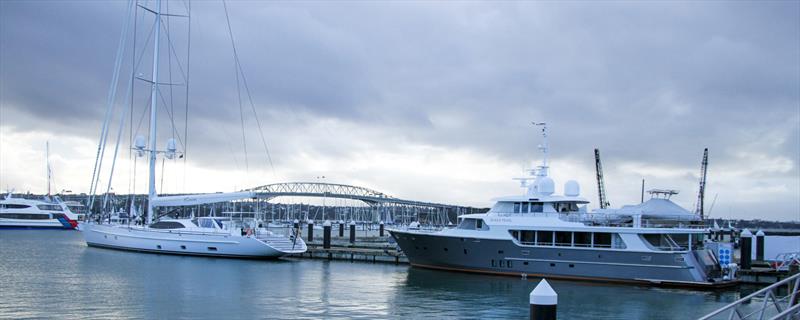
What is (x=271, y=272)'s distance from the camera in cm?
3556

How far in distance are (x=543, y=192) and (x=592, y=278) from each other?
542cm

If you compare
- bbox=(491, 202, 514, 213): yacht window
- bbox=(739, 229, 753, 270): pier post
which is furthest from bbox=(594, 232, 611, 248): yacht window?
bbox=(739, 229, 753, 270): pier post

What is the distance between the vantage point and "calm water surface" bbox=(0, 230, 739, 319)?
75.3 feet

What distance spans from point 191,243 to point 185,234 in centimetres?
71

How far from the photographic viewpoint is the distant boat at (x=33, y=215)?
308ft

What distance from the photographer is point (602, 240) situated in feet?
110

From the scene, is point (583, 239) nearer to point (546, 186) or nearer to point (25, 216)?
point (546, 186)

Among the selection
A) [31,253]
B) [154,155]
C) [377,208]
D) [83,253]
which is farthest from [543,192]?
[377,208]

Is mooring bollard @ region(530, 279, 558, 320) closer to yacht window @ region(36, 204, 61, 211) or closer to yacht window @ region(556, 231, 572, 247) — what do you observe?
yacht window @ region(556, 231, 572, 247)

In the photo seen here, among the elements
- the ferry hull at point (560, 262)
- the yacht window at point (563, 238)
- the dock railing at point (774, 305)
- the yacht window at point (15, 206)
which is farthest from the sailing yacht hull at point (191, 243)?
the yacht window at point (15, 206)

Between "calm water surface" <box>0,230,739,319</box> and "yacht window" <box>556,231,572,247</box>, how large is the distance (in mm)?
2158

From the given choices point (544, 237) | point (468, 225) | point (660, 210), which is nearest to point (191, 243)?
point (468, 225)

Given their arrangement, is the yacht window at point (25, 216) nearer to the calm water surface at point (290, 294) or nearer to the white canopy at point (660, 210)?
the calm water surface at point (290, 294)

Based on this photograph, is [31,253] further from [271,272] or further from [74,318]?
[74,318]
